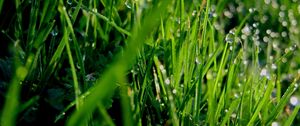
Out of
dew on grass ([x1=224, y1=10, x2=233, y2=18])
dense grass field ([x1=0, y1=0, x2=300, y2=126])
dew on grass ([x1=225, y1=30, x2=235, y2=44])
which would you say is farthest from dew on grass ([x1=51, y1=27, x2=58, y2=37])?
dew on grass ([x1=224, y1=10, x2=233, y2=18])

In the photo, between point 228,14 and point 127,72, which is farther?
point 228,14

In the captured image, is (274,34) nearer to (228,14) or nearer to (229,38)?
(228,14)

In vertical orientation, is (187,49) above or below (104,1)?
below

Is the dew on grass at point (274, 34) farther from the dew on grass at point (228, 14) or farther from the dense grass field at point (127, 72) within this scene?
the dense grass field at point (127, 72)

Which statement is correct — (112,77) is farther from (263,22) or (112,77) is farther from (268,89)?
(263,22)

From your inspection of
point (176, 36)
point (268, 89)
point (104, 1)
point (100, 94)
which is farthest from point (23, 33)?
point (100, 94)

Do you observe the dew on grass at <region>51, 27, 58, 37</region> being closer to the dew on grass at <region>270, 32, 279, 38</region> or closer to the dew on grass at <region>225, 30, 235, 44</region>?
the dew on grass at <region>225, 30, 235, 44</region>

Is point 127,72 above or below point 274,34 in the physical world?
above

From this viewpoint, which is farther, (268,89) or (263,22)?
(263,22)

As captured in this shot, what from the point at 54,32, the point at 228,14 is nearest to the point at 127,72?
the point at 54,32

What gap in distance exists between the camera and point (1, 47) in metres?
0.97

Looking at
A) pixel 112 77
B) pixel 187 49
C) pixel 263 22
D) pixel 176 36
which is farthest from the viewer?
pixel 263 22

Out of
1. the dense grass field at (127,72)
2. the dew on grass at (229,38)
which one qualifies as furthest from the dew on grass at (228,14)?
the dew on grass at (229,38)

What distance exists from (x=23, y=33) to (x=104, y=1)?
0.59ft
